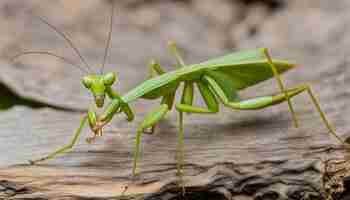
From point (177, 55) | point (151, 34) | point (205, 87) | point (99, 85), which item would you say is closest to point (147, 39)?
point (151, 34)

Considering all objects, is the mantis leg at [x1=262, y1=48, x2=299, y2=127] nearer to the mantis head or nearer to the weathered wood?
the weathered wood

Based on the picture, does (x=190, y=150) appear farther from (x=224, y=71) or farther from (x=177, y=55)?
(x=177, y=55)

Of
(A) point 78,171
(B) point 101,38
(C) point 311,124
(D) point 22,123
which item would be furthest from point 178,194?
(B) point 101,38

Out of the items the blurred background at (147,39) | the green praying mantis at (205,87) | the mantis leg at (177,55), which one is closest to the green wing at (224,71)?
the green praying mantis at (205,87)

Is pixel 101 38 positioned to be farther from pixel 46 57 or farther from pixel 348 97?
pixel 348 97

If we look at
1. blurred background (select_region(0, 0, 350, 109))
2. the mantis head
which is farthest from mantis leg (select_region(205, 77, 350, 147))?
blurred background (select_region(0, 0, 350, 109))

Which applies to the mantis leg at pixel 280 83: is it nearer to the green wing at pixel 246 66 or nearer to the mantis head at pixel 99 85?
the green wing at pixel 246 66
